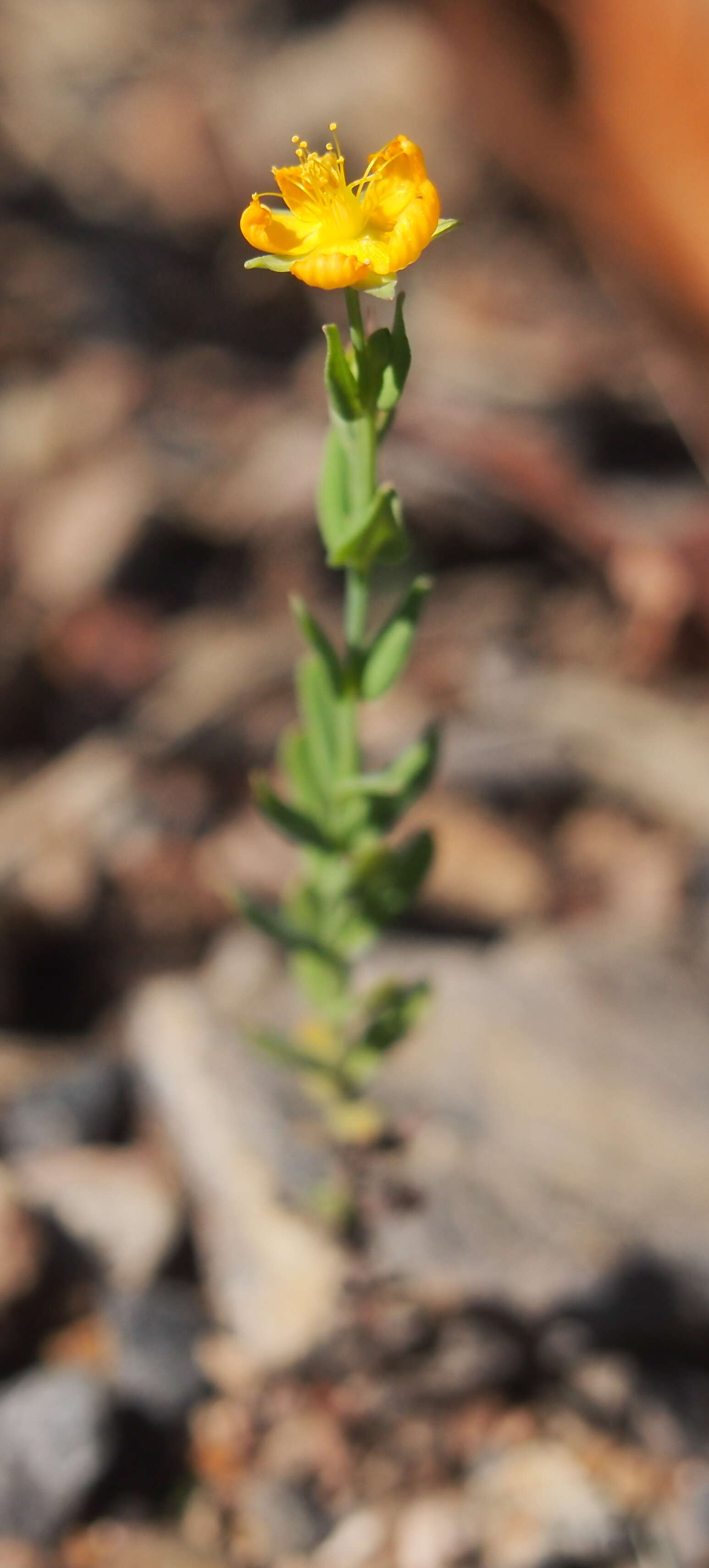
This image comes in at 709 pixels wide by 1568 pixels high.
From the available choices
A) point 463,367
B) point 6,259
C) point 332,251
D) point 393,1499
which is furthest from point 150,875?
point 6,259

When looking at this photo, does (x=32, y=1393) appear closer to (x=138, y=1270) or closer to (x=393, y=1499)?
(x=138, y=1270)

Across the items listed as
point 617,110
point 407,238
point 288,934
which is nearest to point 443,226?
point 407,238

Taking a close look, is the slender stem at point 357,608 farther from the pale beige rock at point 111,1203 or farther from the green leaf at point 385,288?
the pale beige rock at point 111,1203

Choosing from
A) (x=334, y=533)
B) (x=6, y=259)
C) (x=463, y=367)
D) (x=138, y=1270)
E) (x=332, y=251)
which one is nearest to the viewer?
(x=332, y=251)

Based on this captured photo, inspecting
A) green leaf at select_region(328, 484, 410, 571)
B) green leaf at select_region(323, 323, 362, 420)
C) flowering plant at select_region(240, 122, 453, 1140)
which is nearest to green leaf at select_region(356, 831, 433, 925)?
flowering plant at select_region(240, 122, 453, 1140)

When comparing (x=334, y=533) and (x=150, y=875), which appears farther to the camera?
(x=150, y=875)

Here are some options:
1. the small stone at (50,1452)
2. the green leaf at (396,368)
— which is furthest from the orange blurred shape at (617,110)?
the small stone at (50,1452)
